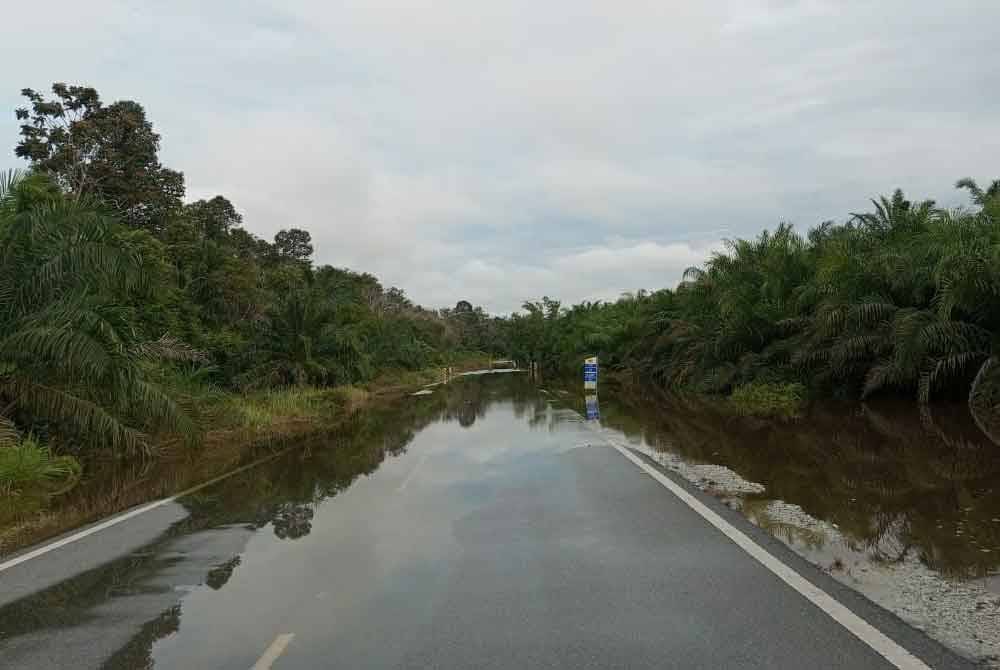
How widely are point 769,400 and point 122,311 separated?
1645 centimetres

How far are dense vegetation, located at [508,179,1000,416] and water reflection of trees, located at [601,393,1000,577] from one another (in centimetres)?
127

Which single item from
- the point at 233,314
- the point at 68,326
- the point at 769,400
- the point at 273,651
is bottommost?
the point at 273,651

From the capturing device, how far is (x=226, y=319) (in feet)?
90.6

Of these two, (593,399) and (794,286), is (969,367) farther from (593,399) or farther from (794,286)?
(593,399)

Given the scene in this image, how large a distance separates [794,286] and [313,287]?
19030 millimetres

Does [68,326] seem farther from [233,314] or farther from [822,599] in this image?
[233,314]

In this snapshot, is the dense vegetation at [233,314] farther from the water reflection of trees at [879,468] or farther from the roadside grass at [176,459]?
the water reflection of trees at [879,468]

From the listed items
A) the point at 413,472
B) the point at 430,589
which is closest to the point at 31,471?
the point at 413,472

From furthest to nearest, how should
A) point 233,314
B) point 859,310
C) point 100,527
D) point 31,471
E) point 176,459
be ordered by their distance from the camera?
point 233,314 < point 859,310 < point 176,459 < point 31,471 < point 100,527

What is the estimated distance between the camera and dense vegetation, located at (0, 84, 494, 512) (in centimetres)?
1261

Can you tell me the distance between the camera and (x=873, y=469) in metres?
11.1

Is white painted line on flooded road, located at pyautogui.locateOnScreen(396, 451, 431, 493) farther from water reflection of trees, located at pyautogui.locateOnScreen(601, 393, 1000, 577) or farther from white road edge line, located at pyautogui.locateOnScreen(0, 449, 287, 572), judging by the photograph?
water reflection of trees, located at pyautogui.locateOnScreen(601, 393, 1000, 577)

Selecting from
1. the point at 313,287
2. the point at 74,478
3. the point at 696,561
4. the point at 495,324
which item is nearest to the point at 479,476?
the point at 696,561

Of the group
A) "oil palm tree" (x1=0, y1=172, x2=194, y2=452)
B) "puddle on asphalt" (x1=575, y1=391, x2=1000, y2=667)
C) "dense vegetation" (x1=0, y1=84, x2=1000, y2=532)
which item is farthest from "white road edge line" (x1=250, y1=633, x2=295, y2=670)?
"oil palm tree" (x1=0, y1=172, x2=194, y2=452)
